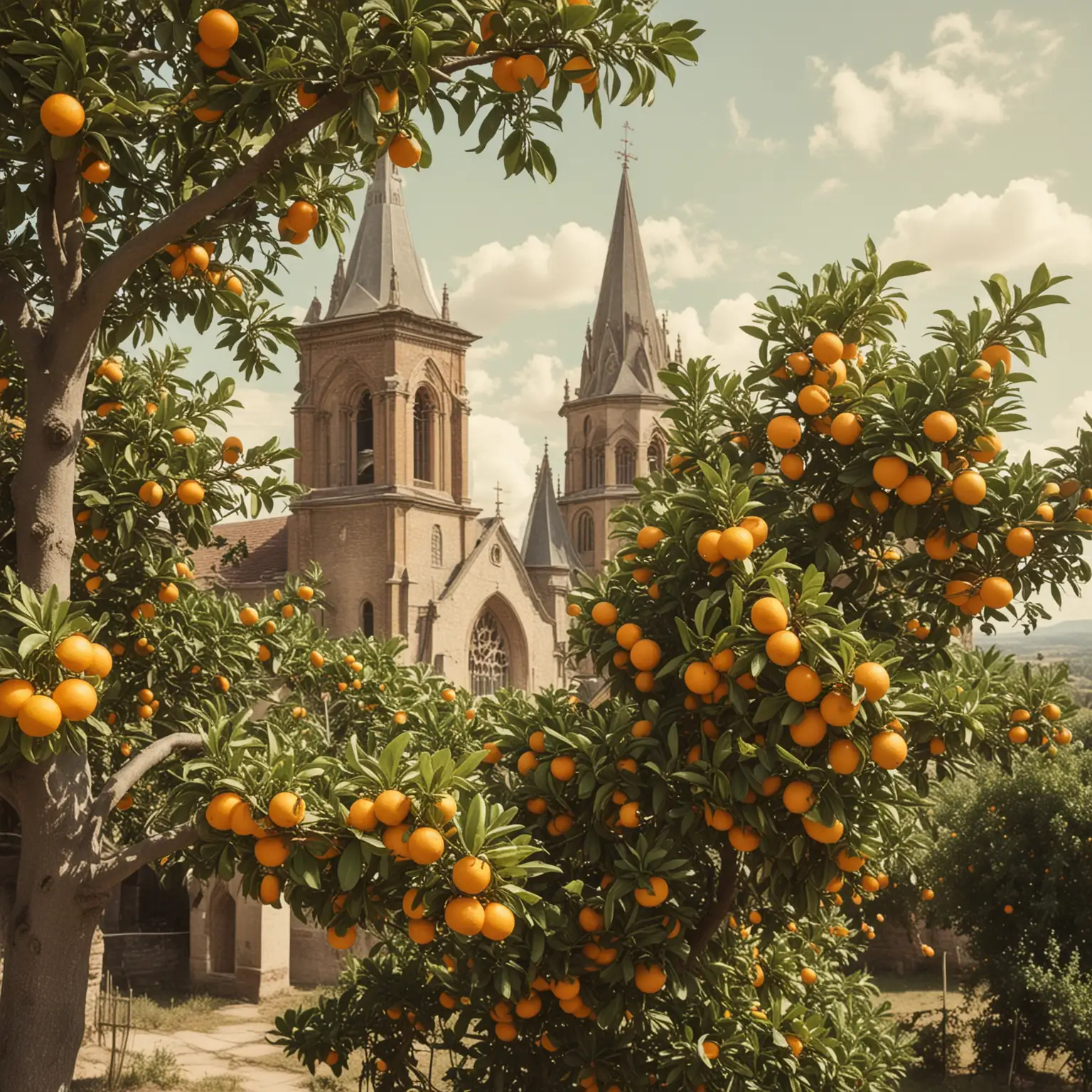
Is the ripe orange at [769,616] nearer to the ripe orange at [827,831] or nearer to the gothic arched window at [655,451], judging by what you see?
the ripe orange at [827,831]

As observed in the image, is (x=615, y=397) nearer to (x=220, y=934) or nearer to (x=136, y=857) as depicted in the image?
(x=220, y=934)

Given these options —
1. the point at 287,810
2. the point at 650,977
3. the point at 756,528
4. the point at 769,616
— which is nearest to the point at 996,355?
the point at 756,528

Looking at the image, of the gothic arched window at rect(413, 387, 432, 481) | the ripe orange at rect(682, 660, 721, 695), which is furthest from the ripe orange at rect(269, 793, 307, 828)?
the gothic arched window at rect(413, 387, 432, 481)

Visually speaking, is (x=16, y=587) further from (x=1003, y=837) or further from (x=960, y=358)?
(x=1003, y=837)

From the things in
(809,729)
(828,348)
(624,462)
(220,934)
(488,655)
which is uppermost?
(624,462)

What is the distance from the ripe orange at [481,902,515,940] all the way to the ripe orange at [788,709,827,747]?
1.27m

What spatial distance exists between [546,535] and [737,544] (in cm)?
5099

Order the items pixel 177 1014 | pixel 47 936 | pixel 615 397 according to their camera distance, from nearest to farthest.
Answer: pixel 47 936 < pixel 177 1014 < pixel 615 397

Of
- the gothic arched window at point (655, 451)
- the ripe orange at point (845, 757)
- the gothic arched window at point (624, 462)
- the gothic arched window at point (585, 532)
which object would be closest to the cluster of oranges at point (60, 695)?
the ripe orange at point (845, 757)

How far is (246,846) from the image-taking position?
4.10m

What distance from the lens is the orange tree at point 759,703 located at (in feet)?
13.7

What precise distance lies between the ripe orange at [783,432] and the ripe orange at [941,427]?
72cm

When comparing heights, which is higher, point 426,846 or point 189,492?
point 189,492

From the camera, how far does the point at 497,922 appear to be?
12.1 feet
